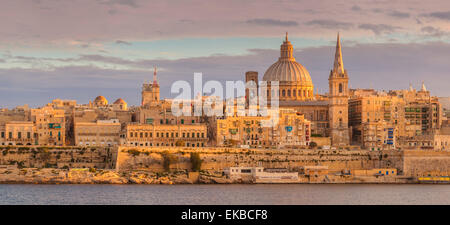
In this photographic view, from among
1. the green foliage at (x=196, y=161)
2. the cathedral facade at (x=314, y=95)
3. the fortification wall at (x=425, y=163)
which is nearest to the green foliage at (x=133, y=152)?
the green foliage at (x=196, y=161)

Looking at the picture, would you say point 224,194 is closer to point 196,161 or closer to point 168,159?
point 196,161

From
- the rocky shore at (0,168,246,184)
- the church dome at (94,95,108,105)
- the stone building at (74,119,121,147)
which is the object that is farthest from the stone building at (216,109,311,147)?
the church dome at (94,95,108,105)

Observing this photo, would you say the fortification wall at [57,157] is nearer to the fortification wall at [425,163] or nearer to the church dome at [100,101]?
the fortification wall at [425,163]

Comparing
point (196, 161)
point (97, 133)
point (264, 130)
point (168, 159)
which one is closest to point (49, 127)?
point (97, 133)

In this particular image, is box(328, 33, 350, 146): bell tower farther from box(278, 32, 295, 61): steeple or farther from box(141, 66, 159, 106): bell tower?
box(141, 66, 159, 106): bell tower

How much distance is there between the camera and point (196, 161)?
2724 inches

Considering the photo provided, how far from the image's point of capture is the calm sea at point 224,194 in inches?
1922

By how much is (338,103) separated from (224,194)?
34.3 metres

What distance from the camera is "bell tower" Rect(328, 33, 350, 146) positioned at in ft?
276

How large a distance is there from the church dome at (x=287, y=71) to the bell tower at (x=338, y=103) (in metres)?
7.68

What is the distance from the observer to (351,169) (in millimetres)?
72625

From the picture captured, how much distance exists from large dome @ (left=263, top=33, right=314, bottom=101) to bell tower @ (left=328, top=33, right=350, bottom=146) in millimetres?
7253
